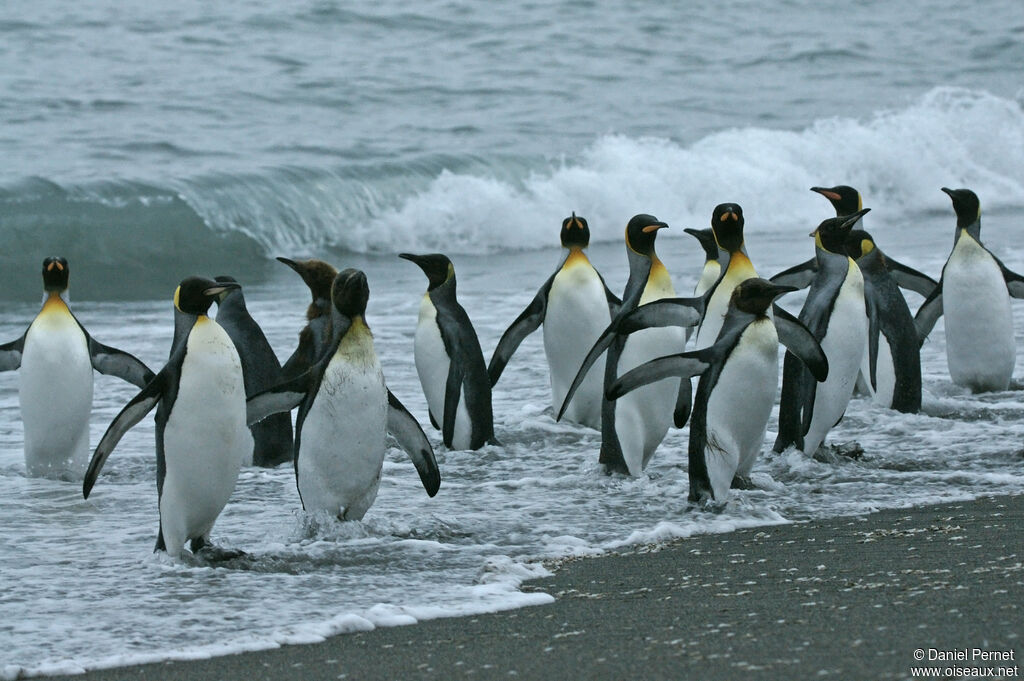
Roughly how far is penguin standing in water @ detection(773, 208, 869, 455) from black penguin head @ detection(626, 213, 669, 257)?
0.67m

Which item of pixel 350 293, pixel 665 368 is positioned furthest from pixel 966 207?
pixel 350 293

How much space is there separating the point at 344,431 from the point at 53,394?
68.6 inches

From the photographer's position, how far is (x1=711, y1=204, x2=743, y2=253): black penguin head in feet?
17.6

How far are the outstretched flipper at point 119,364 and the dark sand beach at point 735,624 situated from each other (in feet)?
7.91

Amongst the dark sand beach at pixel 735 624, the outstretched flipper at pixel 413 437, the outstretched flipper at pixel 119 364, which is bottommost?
the dark sand beach at pixel 735 624

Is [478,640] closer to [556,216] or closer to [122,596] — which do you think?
[122,596]

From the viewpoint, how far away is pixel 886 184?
18.5 meters

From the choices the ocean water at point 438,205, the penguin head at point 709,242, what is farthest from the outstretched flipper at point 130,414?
the penguin head at point 709,242

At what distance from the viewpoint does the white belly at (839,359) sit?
→ 5.67 metres

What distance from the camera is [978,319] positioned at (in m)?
7.22

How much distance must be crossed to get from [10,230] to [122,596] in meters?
9.78

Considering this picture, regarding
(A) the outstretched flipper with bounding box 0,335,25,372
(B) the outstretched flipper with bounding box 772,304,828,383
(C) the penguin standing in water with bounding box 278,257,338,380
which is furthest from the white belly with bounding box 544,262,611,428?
(A) the outstretched flipper with bounding box 0,335,25,372

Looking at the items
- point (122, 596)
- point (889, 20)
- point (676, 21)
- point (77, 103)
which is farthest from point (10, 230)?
point (889, 20)

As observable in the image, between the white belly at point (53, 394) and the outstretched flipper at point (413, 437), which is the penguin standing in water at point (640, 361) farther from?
the white belly at point (53, 394)
